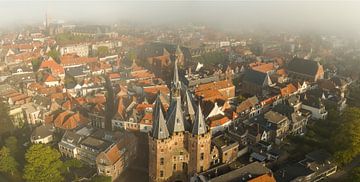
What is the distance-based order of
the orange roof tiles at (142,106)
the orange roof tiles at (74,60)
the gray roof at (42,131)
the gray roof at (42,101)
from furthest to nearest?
the orange roof tiles at (74,60), the gray roof at (42,101), the orange roof tiles at (142,106), the gray roof at (42,131)

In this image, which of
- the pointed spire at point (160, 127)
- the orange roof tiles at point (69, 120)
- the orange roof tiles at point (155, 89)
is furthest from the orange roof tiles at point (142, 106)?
the pointed spire at point (160, 127)

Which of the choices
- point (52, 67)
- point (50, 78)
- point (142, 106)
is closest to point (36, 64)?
point (52, 67)

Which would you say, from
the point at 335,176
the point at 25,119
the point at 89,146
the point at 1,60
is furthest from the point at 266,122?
the point at 1,60

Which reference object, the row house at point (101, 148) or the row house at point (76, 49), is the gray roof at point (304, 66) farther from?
the row house at point (76, 49)

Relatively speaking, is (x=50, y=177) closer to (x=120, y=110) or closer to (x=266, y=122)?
(x=120, y=110)

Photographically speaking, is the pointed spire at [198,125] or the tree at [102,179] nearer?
the pointed spire at [198,125]

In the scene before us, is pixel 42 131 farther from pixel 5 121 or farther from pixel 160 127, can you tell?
pixel 160 127

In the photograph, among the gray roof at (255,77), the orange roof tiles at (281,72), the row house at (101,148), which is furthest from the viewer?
the orange roof tiles at (281,72)
